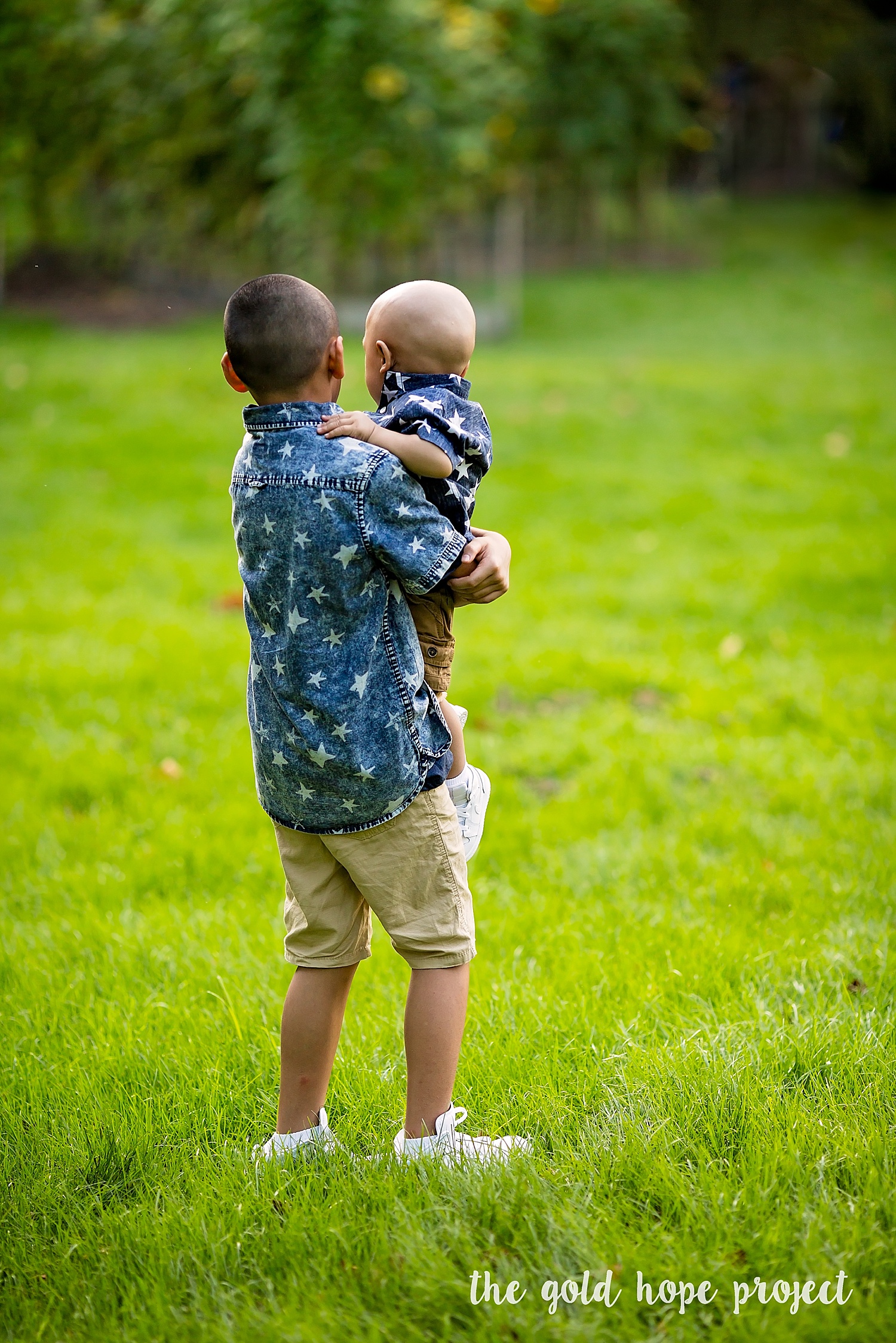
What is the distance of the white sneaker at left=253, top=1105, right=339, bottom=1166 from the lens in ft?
6.98

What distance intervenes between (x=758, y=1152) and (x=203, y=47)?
39.6ft

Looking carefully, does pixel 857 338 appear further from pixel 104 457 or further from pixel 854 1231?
pixel 854 1231

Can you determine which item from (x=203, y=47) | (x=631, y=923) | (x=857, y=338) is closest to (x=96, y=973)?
(x=631, y=923)

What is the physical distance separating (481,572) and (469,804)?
473mm

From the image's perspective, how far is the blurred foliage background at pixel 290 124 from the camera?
10.6m

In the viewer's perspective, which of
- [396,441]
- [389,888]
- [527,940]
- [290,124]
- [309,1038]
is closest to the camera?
[396,441]

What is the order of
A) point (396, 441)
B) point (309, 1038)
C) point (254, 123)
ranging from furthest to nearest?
point (254, 123), point (309, 1038), point (396, 441)

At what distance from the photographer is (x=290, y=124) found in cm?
1080

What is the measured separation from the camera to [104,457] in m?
7.97

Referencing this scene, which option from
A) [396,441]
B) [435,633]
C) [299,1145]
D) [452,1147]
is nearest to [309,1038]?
[299,1145]

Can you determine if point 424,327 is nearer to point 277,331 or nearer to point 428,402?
point 428,402

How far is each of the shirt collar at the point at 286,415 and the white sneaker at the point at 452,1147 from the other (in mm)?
1225

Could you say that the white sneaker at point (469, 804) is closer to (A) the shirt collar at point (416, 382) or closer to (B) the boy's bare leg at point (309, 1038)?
(B) the boy's bare leg at point (309, 1038)

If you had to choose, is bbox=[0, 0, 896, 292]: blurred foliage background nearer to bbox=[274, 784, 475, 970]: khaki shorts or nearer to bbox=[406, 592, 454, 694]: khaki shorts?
bbox=[406, 592, 454, 694]: khaki shorts
